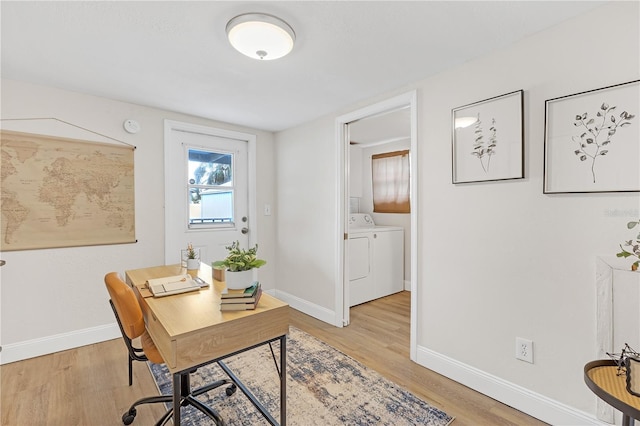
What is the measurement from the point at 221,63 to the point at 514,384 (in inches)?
112

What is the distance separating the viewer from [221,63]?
2066 mm

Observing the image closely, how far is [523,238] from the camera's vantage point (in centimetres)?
179

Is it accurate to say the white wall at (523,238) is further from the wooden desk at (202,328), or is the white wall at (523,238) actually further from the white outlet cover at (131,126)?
the white outlet cover at (131,126)

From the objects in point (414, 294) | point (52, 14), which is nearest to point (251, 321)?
point (414, 294)

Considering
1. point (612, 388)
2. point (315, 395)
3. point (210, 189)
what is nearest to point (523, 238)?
point (612, 388)

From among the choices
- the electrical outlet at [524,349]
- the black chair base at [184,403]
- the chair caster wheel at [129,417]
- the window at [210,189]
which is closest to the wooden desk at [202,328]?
the black chair base at [184,403]

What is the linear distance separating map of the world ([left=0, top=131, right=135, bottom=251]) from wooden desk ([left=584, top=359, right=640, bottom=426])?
11.1ft

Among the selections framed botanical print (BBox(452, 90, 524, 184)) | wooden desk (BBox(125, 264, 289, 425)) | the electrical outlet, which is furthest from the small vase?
the electrical outlet

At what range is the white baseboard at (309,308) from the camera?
3185 mm

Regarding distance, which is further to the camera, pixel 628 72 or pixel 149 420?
pixel 149 420

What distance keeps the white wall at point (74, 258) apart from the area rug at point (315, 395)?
1.00 metres

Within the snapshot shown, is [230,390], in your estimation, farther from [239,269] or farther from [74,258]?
[74,258]

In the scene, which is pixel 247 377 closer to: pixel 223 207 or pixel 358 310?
pixel 358 310

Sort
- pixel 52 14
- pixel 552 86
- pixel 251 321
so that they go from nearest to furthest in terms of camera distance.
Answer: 1. pixel 251 321
2. pixel 52 14
3. pixel 552 86
